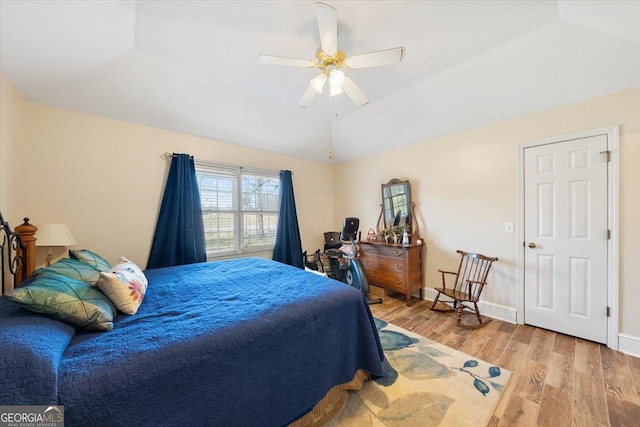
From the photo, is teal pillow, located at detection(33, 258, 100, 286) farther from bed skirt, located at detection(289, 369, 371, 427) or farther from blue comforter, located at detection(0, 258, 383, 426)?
bed skirt, located at detection(289, 369, 371, 427)

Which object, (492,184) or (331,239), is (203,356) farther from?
(331,239)

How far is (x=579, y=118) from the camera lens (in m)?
2.26

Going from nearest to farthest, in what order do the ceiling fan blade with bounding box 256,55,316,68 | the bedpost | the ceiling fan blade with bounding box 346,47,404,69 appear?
1. the ceiling fan blade with bounding box 346,47,404,69
2. the ceiling fan blade with bounding box 256,55,316,68
3. the bedpost

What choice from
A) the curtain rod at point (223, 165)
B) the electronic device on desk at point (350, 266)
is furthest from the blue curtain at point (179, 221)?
the electronic device on desk at point (350, 266)

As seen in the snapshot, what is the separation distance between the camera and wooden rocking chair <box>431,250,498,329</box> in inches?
103

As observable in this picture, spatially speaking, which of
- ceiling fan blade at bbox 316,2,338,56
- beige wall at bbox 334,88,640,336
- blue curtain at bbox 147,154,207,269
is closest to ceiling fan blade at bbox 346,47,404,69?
ceiling fan blade at bbox 316,2,338,56

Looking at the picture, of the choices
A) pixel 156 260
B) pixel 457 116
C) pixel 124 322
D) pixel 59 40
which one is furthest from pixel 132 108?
pixel 457 116

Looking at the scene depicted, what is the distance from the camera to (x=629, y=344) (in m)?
2.02

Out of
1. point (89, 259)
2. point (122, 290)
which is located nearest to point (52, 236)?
point (89, 259)

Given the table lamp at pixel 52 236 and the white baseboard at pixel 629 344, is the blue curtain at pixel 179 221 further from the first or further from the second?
the white baseboard at pixel 629 344

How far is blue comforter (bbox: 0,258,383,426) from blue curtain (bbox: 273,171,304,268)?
7.04 feet

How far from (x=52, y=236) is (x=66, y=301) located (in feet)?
5.07

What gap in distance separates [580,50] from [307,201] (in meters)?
3.71

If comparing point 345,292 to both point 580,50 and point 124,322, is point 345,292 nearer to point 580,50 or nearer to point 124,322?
point 124,322
